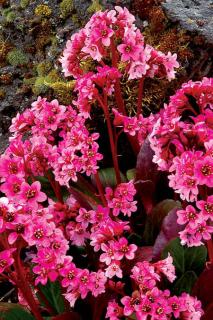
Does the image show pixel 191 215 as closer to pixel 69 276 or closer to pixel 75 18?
pixel 69 276

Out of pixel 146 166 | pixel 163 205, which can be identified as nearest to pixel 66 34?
pixel 146 166

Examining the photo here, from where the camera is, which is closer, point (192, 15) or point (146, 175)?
point (146, 175)

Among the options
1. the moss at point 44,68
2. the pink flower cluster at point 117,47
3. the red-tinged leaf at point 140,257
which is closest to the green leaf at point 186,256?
the red-tinged leaf at point 140,257

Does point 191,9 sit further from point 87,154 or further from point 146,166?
point 87,154

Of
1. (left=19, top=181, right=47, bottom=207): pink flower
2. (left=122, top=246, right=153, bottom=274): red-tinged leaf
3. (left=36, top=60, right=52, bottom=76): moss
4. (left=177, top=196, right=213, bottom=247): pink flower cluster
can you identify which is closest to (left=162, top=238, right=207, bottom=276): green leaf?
(left=122, top=246, right=153, bottom=274): red-tinged leaf

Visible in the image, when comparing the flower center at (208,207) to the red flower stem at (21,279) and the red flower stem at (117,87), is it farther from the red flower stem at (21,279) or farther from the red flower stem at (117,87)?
the red flower stem at (117,87)

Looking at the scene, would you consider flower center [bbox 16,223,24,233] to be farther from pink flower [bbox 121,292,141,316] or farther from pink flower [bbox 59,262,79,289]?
pink flower [bbox 121,292,141,316]

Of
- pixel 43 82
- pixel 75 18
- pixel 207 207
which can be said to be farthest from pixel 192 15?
pixel 207 207
